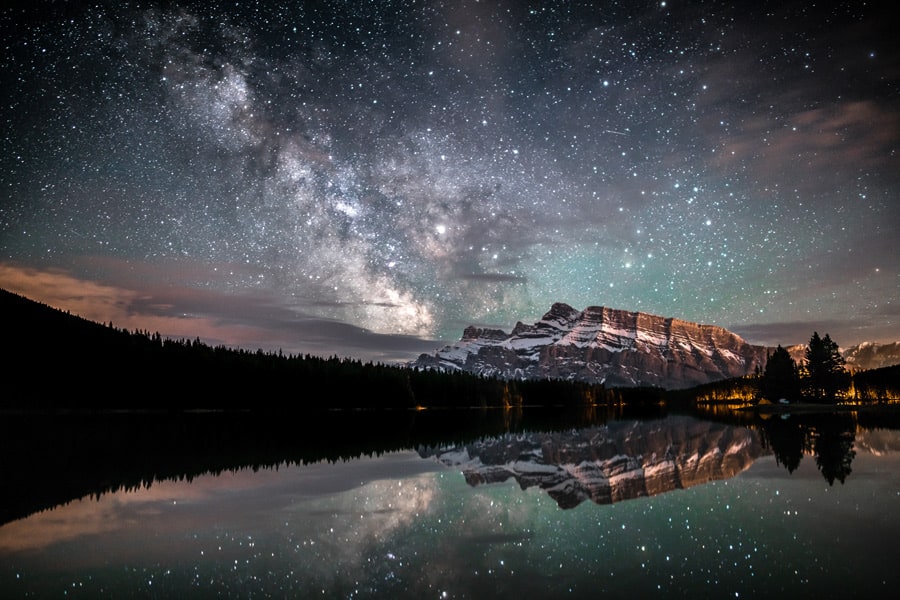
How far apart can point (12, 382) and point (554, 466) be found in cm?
12952

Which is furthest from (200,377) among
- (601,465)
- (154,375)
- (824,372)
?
(824,372)

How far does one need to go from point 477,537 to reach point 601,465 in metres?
12.2

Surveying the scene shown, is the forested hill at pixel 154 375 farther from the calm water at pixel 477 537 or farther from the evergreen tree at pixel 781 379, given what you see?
the calm water at pixel 477 537

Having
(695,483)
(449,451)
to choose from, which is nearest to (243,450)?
(449,451)

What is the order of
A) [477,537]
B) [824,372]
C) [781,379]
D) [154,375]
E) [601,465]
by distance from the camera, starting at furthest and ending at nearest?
[781,379] < [824,372] < [154,375] < [601,465] < [477,537]

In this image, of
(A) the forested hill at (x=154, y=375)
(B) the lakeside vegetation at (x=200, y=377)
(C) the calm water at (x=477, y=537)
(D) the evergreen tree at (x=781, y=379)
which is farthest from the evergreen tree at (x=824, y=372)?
(C) the calm water at (x=477, y=537)

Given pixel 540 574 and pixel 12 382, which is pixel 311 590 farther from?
pixel 12 382

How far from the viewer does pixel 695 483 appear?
1616 cm

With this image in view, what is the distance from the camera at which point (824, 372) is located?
121 meters

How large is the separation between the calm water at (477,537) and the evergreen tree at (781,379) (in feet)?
422

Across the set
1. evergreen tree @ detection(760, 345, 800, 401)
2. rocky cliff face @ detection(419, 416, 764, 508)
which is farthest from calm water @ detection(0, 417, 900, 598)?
evergreen tree @ detection(760, 345, 800, 401)

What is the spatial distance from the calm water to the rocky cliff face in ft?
0.63

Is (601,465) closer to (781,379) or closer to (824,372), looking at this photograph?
(824,372)

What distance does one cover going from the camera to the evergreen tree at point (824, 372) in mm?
120875
